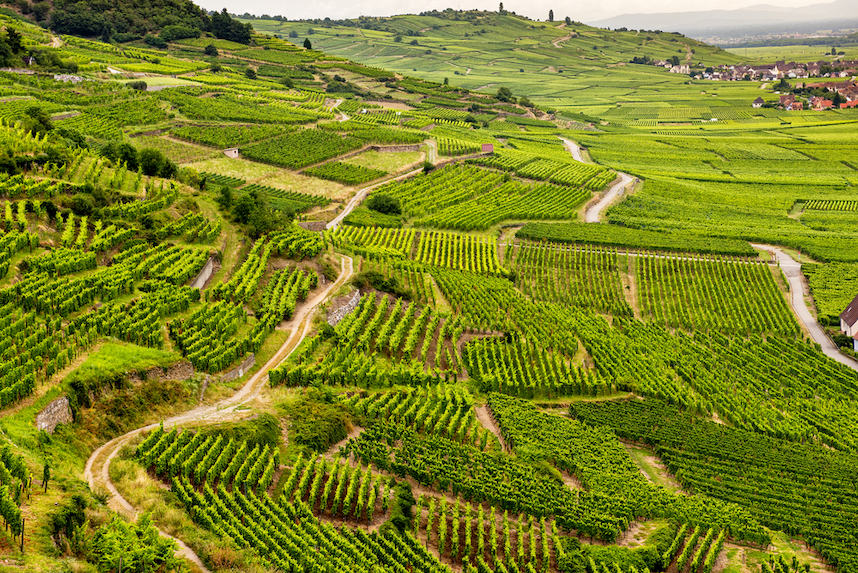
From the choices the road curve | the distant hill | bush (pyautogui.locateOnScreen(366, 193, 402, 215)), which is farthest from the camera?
the distant hill

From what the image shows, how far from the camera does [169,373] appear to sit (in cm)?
3716

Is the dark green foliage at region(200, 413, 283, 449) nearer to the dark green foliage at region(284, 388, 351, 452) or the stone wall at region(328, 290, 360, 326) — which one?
the dark green foliage at region(284, 388, 351, 452)

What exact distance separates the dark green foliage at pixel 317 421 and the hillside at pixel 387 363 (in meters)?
0.20

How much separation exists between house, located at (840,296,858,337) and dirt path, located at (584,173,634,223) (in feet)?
124

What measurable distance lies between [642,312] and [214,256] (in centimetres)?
4376

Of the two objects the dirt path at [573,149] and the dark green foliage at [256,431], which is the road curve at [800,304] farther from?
the dirt path at [573,149]

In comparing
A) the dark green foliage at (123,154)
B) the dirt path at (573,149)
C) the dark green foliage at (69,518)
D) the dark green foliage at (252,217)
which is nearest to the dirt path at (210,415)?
the dark green foliage at (69,518)

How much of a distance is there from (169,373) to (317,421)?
8.58 meters

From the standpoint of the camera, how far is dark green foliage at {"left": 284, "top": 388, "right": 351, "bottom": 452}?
3547 cm

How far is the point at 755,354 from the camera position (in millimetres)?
63000

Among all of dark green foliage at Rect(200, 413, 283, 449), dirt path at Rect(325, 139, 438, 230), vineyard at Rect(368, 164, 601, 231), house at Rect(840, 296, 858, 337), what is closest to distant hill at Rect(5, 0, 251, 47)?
dirt path at Rect(325, 139, 438, 230)

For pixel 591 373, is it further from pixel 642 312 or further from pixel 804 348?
pixel 804 348

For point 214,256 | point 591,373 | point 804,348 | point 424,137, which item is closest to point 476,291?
point 591,373

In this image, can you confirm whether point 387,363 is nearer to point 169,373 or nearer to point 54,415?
point 169,373
